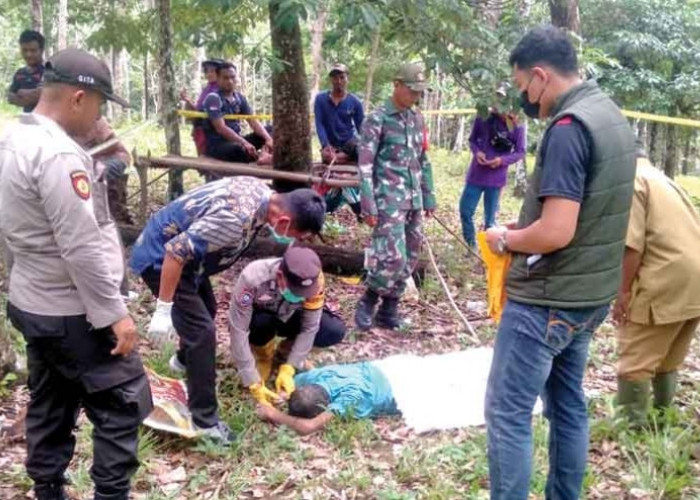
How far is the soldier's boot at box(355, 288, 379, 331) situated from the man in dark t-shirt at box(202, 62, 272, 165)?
256 cm

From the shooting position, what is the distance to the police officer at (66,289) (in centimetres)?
243

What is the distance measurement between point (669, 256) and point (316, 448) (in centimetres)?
202

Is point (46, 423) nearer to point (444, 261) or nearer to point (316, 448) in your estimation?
point (316, 448)

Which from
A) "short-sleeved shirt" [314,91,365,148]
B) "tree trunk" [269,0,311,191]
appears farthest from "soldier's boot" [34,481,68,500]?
"short-sleeved shirt" [314,91,365,148]

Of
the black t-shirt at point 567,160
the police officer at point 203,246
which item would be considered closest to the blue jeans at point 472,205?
the police officer at point 203,246

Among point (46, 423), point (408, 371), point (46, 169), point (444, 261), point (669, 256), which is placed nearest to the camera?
point (46, 169)

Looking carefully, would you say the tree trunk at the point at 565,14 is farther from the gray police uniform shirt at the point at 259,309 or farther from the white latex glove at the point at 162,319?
the white latex glove at the point at 162,319

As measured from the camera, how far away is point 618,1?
13.8 metres

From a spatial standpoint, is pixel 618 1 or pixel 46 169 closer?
pixel 46 169

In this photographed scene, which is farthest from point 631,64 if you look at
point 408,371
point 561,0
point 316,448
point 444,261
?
point 316,448

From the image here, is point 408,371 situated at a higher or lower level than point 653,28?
lower

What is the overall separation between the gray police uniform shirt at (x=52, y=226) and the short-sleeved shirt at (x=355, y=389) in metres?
1.83

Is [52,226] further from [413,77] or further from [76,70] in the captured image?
[413,77]

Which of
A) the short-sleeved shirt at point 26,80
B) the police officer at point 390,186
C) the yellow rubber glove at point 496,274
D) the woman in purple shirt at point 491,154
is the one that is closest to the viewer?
the yellow rubber glove at point 496,274
